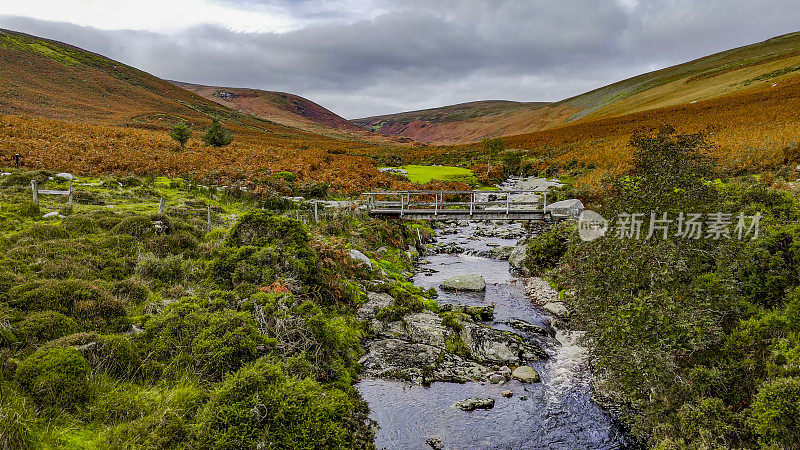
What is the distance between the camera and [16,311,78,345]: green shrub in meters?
7.46

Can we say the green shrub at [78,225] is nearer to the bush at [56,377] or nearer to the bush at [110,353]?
the bush at [110,353]

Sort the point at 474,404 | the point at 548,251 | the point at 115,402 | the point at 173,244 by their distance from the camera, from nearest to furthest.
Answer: the point at 115,402 < the point at 474,404 < the point at 173,244 < the point at 548,251

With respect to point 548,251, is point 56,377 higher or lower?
higher

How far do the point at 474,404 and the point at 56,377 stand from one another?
8912 millimetres

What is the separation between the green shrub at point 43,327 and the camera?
7.46m

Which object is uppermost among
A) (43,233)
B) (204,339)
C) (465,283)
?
(43,233)

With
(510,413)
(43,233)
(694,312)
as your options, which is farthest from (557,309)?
(43,233)

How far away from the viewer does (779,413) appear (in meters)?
6.58

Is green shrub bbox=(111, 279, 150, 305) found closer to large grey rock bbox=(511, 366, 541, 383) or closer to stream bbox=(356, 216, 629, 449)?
stream bbox=(356, 216, 629, 449)

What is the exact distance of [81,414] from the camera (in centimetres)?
641

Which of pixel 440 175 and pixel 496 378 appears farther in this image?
pixel 440 175

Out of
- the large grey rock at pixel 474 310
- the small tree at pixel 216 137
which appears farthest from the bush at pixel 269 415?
the small tree at pixel 216 137

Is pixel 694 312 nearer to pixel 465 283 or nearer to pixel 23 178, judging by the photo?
pixel 465 283

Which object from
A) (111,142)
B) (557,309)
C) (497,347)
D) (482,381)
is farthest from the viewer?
(111,142)
